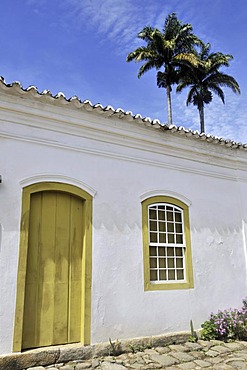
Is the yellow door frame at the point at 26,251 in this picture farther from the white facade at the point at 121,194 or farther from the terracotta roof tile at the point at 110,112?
the terracotta roof tile at the point at 110,112

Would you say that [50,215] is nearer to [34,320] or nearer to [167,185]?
[34,320]

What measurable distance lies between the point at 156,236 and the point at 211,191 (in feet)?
6.30

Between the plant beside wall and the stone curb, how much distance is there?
577mm

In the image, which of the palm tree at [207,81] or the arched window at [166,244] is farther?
the palm tree at [207,81]

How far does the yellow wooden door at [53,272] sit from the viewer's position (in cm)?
535

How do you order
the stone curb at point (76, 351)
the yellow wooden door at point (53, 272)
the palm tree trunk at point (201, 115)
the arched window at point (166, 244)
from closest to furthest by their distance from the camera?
the stone curb at point (76, 351)
the yellow wooden door at point (53, 272)
the arched window at point (166, 244)
the palm tree trunk at point (201, 115)

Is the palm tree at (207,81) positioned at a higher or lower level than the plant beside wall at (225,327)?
higher

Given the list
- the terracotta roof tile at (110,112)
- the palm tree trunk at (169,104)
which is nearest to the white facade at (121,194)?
the terracotta roof tile at (110,112)

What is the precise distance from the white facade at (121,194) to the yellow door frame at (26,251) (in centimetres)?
8

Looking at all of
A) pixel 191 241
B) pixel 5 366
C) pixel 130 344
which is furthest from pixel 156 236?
pixel 5 366

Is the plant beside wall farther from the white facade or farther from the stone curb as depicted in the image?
the stone curb

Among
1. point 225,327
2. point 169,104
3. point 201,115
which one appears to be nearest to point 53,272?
point 225,327

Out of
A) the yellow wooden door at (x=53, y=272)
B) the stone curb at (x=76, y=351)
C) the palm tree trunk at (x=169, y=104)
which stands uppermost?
the palm tree trunk at (x=169, y=104)

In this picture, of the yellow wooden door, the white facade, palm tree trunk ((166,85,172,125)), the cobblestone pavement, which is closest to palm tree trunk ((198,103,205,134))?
palm tree trunk ((166,85,172,125))
